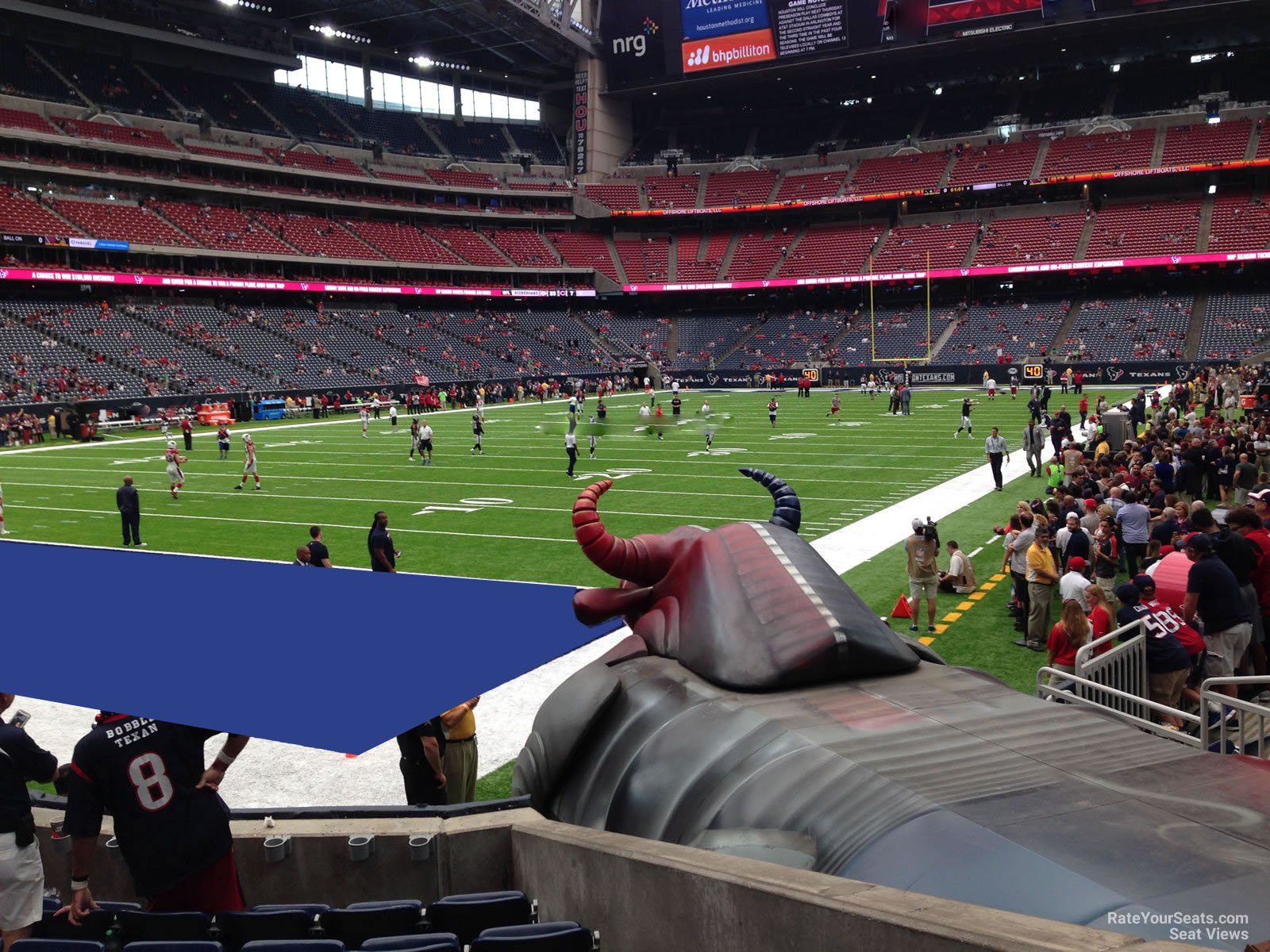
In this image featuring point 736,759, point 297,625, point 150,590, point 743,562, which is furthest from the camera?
point 150,590

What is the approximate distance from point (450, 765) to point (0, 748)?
2936 mm

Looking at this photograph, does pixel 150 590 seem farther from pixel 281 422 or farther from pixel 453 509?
pixel 281 422

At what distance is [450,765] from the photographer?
6684 mm

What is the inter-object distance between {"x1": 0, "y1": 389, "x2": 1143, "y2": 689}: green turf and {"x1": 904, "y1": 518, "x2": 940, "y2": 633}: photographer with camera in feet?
1.55

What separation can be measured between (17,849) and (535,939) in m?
2.37

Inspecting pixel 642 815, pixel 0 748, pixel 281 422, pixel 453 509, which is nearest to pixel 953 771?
pixel 642 815

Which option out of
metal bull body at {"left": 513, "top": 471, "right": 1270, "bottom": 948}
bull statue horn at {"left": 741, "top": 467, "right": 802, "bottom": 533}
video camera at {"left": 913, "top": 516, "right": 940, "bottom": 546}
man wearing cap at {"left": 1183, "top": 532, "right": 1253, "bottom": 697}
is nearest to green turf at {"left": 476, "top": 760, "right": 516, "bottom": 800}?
metal bull body at {"left": 513, "top": 471, "right": 1270, "bottom": 948}

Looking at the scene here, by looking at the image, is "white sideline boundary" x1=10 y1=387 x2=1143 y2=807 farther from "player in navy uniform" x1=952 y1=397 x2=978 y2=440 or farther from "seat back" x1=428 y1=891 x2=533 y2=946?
"player in navy uniform" x1=952 y1=397 x2=978 y2=440

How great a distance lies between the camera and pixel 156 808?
4.19 metres

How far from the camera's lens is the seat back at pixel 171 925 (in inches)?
154

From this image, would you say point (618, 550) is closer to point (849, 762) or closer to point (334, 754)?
point (849, 762)

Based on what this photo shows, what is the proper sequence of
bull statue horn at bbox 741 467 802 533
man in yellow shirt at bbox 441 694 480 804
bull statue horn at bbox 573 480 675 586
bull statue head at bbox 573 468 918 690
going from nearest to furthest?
bull statue head at bbox 573 468 918 690 → bull statue horn at bbox 573 480 675 586 → bull statue horn at bbox 741 467 802 533 → man in yellow shirt at bbox 441 694 480 804

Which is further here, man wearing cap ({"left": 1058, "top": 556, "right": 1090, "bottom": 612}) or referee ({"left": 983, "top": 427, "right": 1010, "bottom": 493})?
referee ({"left": 983, "top": 427, "right": 1010, "bottom": 493})
